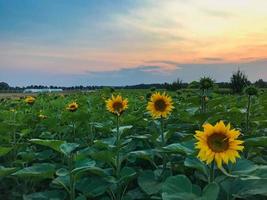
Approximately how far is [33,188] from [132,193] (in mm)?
1151

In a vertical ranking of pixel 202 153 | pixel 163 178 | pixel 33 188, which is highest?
pixel 202 153

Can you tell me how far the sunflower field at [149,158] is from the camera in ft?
7.70

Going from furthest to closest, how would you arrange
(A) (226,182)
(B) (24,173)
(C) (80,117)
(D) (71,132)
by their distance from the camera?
1. (D) (71,132)
2. (C) (80,117)
3. (B) (24,173)
4. (A) (226,182)

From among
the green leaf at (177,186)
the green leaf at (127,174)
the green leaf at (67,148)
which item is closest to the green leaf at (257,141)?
the green leaf at (177,186)

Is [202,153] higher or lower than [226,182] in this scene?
higher

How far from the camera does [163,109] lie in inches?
140

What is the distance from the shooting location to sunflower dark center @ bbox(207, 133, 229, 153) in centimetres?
231

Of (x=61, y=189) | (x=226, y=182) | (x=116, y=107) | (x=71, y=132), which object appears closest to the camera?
(x=226, y=182)

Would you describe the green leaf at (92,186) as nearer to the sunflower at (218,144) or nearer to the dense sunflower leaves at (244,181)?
the dense sunflower leaves at (244,181)

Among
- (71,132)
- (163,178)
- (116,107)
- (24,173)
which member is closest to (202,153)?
(163,178)

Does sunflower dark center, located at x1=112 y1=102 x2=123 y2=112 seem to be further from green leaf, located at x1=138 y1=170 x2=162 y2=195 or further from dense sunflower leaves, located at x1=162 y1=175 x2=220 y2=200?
dense sunflower leaves, located at x1=162 y1=175 x2=220 y2=200

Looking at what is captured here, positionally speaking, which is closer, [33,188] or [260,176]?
[260,176]

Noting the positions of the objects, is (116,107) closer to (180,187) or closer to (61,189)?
(61,189)

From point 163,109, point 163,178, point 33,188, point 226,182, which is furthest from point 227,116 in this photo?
point 33,188
